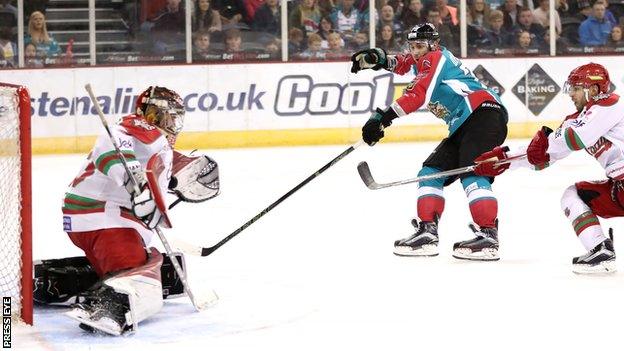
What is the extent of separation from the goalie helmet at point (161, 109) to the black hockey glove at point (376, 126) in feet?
4.16

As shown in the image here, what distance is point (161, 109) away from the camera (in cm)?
385

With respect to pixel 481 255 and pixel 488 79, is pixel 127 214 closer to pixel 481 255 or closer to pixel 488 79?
pixel 481 255

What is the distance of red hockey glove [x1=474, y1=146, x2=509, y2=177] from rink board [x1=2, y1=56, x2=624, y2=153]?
18.8 feet

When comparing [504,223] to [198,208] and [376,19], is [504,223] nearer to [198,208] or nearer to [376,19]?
[198,208]

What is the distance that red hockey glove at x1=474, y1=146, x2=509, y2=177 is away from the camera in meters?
4.80

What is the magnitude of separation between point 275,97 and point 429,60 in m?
5.51

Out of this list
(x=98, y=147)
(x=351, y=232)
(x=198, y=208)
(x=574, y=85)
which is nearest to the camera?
(x=98, y=147)

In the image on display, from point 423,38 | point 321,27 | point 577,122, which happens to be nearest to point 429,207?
point 423,38

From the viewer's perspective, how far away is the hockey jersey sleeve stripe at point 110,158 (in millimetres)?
3664

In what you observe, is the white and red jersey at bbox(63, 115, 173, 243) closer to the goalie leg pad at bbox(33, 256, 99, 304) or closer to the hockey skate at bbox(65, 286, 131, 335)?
the goalie leg pad at bbox(33, 256, 99, 304)

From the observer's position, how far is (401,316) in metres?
3.86

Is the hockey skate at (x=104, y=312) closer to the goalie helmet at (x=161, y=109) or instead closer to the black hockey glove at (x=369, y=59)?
the goalie helmet at (x=161, y=109)

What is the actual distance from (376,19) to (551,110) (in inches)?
67.7

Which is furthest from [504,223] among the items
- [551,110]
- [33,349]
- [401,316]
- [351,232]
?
[551,110]
